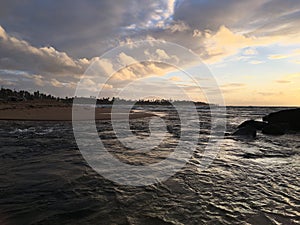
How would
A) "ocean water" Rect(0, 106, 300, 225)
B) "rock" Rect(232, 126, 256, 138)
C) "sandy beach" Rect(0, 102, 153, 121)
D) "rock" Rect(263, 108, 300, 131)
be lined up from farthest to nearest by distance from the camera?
"sandy beach" Rect(0, 102, 153, 121) → "rock" Rect(263, 108, 300, 131) → "rock" Rect(232, 126, 256, 138) → "ocean water" Rect(0, 106, 300, 225)

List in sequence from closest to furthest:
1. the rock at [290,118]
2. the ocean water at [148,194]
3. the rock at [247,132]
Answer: the ocean water at [148,194], the rock at [247,132], the rock at [290,118]

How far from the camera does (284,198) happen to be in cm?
432

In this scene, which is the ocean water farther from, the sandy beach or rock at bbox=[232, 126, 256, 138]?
the sandy beach

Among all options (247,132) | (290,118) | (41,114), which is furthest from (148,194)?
(41,114)

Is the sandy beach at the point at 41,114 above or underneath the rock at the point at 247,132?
above

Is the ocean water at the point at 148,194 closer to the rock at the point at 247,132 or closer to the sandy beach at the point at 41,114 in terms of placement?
the rock at the point at 247,132

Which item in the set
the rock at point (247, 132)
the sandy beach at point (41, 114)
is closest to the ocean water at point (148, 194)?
the rock at point (247, 132)

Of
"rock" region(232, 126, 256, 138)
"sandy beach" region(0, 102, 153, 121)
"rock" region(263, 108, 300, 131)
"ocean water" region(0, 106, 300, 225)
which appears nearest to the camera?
"ocean water" region(0, 106, 300, 225)

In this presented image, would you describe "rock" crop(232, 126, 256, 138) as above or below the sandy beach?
below

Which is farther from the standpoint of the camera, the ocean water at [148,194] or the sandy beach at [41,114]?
the sandy beach at [41,114]

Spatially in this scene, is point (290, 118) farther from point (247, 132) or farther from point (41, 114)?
point (41, 114)

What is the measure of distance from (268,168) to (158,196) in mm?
3982

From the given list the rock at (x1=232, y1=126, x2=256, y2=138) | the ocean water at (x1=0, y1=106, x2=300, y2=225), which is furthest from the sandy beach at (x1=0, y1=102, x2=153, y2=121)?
the ocean water at (x1=0, y1=106, x2=300, y2=225)

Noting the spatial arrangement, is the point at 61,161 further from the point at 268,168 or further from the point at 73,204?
the point at 268,168
